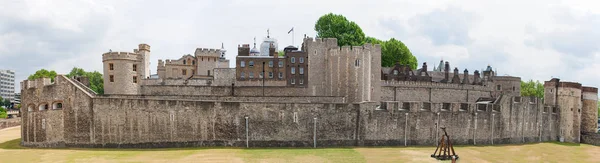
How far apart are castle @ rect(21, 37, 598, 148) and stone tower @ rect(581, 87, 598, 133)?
0.48ft

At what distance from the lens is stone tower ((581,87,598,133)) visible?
2675 inches

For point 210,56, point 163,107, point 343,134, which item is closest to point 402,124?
point 343,134

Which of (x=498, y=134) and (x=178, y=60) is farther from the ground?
(x=178, y=60)

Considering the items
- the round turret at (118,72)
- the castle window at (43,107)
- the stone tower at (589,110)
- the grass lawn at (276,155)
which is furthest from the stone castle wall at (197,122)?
the stone tower at (589,110)

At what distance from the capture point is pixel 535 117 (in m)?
61.6

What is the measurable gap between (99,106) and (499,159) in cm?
3989

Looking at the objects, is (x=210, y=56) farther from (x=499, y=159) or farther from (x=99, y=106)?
(x=499, y=159)

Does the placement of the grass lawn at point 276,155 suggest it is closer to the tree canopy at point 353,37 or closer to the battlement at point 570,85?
the battlement at point 570,85

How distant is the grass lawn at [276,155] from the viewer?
1618 inches

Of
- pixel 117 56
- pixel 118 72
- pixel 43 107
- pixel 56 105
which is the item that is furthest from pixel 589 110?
pixel 43 107

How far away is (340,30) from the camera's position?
81875 millimetres

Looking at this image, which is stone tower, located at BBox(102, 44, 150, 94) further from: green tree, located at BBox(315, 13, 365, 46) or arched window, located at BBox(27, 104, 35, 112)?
green tree, located at BBox(315, 13, 365, 46)

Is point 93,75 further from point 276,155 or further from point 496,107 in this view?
point 496,107

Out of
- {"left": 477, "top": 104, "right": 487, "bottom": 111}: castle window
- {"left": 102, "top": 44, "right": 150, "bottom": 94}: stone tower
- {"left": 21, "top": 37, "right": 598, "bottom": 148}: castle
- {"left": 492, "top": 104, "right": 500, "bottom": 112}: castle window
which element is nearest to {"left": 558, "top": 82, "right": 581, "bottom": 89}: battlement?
{"left": 21, "top": 37, "right": 598, "bottom": 148}: castle
